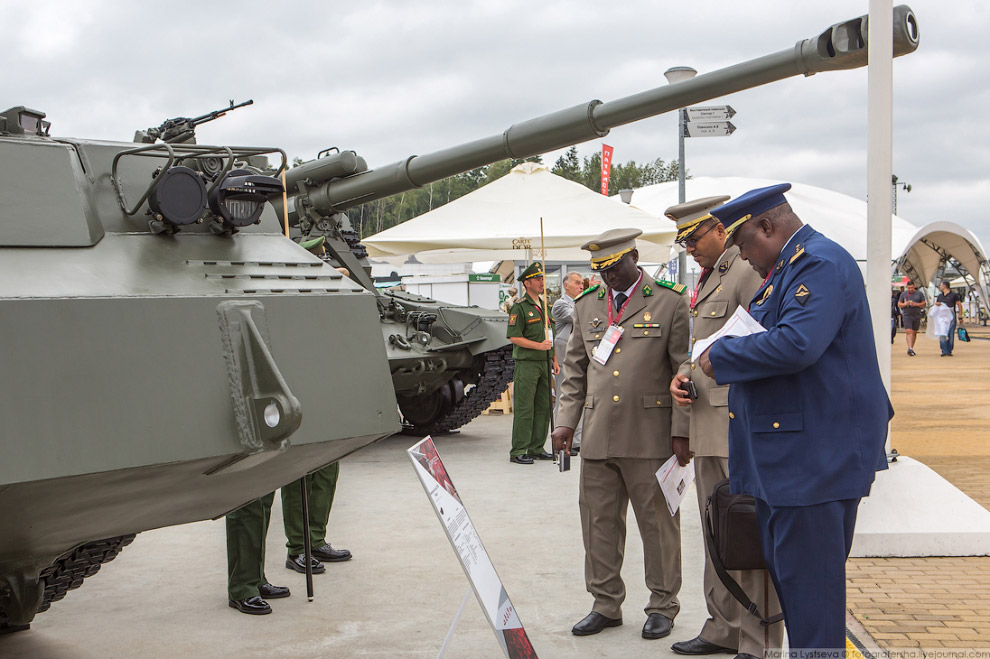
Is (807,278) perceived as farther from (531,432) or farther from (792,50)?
(531,432)

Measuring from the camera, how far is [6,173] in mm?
3480

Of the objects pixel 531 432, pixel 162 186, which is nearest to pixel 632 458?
pixel 162 186

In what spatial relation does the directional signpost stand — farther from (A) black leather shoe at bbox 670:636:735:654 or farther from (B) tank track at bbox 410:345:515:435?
(A) black leather shoe at bbox 670:636:735:654

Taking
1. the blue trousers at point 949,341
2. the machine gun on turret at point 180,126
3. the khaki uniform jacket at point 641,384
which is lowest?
the blue trousers at point 949,341

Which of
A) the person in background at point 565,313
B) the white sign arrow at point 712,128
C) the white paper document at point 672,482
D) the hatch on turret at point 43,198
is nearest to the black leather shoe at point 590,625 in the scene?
the white paper document at point 672,482

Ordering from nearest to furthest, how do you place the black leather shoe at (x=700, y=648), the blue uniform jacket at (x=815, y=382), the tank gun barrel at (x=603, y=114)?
the blue uniform jacket at (x=815, y=382) → the black leather shoe at (x=700, y=648) → the tank gun barrel at (x=603, y=114)

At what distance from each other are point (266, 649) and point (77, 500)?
180 cm

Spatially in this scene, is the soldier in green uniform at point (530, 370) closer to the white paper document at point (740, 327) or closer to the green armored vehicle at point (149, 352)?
the green armored vehicle at point (149, 352)

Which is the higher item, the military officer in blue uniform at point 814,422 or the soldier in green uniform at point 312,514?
the military officer in blue uniform at point 814,422

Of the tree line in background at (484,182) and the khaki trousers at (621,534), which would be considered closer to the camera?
the khaki trousers at (621,534)

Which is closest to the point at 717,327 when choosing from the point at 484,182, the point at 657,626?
the point at 657,626

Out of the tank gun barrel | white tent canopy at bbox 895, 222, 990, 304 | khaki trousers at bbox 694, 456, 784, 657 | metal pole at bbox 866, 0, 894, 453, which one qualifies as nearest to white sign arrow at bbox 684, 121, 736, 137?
the tank gun barrel

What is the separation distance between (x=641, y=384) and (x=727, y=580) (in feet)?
3.88

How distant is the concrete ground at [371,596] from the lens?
4703mm
